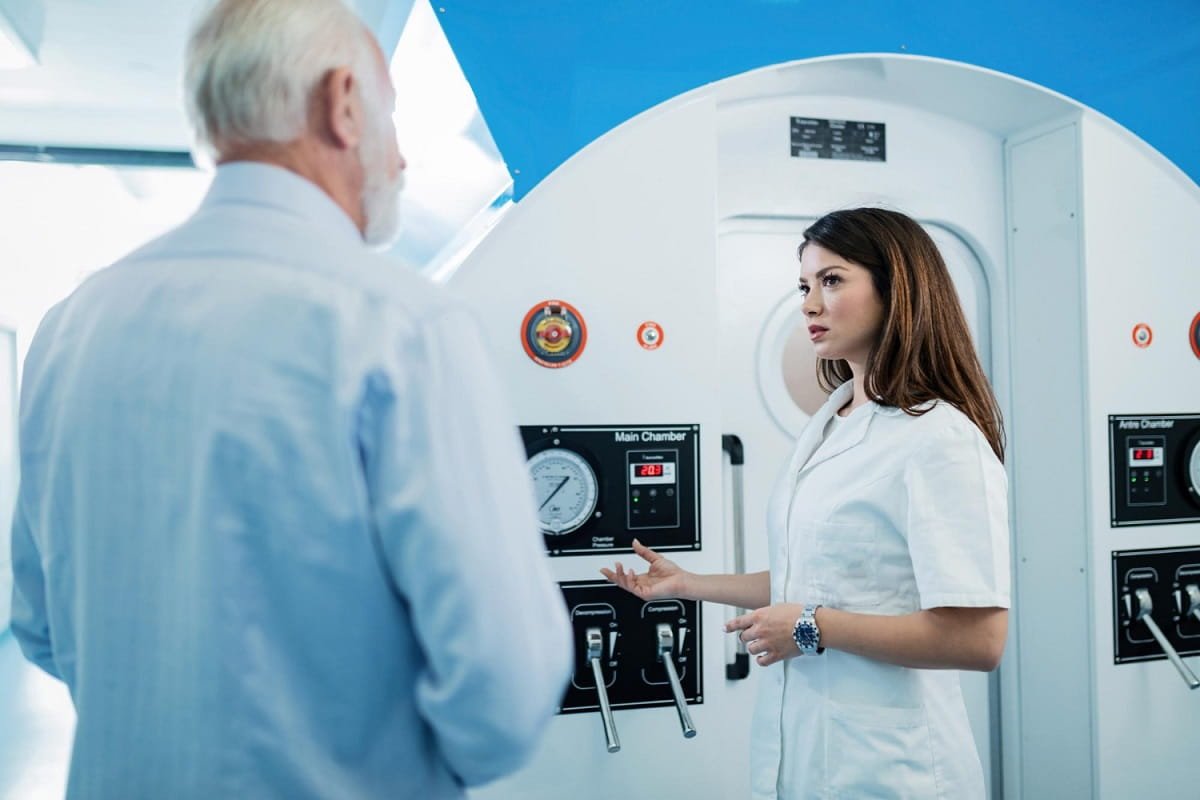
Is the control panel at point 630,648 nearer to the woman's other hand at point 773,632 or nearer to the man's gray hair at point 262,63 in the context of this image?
the woman's other hand at point 773,632

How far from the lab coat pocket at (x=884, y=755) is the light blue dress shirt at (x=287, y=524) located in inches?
32.0

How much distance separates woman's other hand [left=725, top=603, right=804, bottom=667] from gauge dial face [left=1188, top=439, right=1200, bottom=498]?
4.42 ft

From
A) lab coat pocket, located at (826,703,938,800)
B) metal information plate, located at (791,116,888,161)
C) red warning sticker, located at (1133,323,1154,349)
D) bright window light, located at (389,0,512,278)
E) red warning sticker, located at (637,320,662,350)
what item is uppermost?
bright window light, located at (389,0,512,278)

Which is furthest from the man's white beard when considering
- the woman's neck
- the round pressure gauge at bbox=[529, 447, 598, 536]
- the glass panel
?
the glass panel

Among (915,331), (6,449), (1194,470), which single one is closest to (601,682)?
(915,331)

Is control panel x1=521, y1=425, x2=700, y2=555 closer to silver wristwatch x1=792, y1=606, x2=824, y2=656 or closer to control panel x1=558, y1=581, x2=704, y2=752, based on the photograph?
control panel x1=558, y1=581, x2=704, y2=752

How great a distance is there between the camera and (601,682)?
5.56 ft

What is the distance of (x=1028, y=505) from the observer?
7.23 feet

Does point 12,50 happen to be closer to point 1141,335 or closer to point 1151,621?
point 1141,335

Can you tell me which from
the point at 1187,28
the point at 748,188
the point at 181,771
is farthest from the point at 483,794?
the point at 1187,28

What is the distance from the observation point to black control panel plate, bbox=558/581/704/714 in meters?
1.75

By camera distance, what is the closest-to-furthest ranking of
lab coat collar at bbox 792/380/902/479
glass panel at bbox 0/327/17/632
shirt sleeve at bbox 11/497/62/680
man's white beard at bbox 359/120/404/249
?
1. man's white beard at bbox 359/120/404/249
2. shirt sleeve at bbox 11/497/62/680
3. lab coat collar at bbox 792/380/902/479
4. glass panel at bbox 0/327/17/632

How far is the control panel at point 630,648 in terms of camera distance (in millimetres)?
1749

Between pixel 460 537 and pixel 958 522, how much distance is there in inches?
35.3
